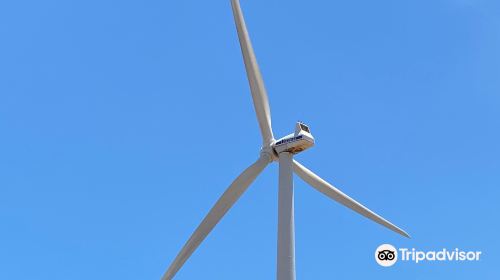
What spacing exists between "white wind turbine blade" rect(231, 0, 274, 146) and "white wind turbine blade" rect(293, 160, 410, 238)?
117 inches

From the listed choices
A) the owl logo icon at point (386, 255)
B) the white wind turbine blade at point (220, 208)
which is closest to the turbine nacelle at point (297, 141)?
the white wind turbine blade at point (220, 208)

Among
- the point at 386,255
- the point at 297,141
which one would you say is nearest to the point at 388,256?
the point at 386,255

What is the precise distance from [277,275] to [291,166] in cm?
755

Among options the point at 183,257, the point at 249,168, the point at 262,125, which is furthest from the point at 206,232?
the point at 262,125

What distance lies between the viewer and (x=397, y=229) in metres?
48.3

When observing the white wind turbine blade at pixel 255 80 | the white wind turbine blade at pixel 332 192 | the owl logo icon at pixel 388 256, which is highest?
the white wind turbine blade at pixel 255 80

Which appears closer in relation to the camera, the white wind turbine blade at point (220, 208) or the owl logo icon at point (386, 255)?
the white wind turbine blade at point (220, 208)

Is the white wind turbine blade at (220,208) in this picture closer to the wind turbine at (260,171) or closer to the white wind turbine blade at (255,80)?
the wind turbine at (260,171)

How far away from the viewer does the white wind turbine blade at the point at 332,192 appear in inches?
1750

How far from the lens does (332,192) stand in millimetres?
45500

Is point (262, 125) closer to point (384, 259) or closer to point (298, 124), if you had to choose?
point (298, 124)

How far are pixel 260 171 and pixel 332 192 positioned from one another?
5.68 metres

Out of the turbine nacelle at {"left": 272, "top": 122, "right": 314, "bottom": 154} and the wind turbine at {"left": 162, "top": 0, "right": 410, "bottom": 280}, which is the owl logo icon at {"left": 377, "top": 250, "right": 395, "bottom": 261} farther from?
the turbine nacelle at {"left": 272, "top": 122, "right": 314, "bottom": 154}

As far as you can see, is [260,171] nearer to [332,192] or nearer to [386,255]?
[332,192]
